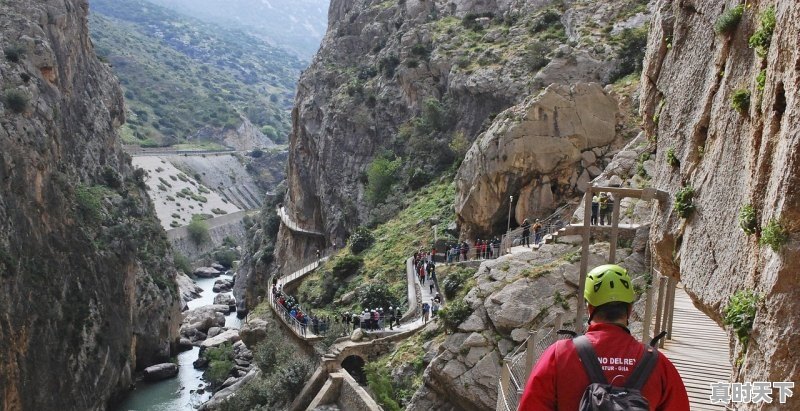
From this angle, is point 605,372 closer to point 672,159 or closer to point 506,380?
point 506,380

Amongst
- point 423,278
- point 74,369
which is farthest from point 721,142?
point 74,369

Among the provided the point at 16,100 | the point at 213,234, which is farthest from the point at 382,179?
the point at 213,234

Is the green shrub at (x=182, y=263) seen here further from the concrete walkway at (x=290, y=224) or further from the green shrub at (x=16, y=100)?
the green shrub at (x=16, y=100)

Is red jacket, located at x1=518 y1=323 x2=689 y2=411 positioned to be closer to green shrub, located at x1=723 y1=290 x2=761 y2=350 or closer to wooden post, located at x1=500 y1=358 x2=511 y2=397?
green shrub, located at x1=723 y1=290 x2=761 y2=350

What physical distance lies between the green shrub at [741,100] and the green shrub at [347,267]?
33253 millimetres

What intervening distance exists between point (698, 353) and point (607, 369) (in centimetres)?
966

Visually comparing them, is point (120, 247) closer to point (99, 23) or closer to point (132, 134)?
point (132, 134)

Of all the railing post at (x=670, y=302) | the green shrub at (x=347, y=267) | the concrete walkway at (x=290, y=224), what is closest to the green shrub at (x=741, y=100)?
the railing post at (x=670, y=302)

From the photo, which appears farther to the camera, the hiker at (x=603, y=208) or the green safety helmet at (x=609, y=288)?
the hiker at (x=603, y=208)

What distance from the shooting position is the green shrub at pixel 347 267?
4248 centimetres

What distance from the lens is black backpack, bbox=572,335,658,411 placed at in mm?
4012

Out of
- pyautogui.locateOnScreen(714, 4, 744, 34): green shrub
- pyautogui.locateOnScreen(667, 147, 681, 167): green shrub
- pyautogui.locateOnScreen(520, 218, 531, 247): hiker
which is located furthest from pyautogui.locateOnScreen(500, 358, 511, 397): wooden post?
pyautogui.locateOnScreen(520, 218, 531, 247): hiker

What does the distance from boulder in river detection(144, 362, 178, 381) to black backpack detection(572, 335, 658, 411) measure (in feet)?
161

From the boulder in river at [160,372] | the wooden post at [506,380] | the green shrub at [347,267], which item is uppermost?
the wooden post at [506,380]
